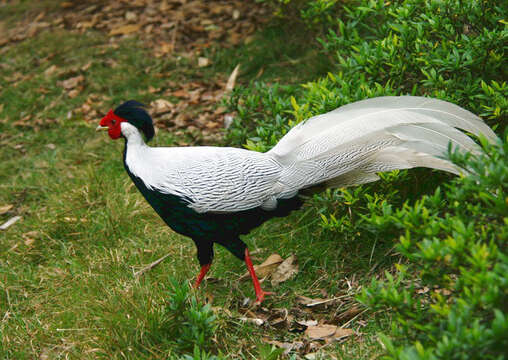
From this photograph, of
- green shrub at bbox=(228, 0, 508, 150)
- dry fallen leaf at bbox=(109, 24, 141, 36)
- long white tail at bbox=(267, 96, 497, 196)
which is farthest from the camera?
dry fallen leaf at bbox=(109, 24, 141, 36)

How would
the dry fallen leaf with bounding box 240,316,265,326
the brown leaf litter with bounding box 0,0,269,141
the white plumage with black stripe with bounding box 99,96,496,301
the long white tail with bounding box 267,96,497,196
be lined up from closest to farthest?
1. the long white tail with bounding box 267,96,497,196
2. the white plumage with black stripe with bounding box 99,96,496,301
3. the dry fallen leaf with bounding box 240,316,265,326
4. the brown leaf litter with bounding box 0,0,269,141

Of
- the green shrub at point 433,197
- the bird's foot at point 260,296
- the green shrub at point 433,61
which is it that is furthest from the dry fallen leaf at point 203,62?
the bird's foot at point 260,296

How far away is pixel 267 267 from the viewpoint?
3.40m

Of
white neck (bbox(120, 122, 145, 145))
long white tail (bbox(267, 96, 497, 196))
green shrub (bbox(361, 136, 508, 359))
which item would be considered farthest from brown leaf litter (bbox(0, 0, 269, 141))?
green shrub (bbox(361, 136, 508, 359))

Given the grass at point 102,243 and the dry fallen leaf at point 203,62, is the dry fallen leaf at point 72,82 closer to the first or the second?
the grass at point 102,243

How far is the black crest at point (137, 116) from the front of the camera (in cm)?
307

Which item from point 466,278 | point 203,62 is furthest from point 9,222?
point 466,278

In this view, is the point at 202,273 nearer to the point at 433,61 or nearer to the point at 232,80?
the point at 433,61

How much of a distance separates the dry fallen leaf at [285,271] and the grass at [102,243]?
0.05 m

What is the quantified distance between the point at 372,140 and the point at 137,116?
4.28 ft

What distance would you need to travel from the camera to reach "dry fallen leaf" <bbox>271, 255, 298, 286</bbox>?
10.8ft

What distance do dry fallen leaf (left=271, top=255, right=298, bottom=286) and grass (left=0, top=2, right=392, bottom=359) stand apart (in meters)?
0.05

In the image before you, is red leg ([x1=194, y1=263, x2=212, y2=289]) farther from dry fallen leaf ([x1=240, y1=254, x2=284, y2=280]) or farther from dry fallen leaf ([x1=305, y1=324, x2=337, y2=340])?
dry fallen leaf ([x1=305, y1=324, x2=337, y2=340])

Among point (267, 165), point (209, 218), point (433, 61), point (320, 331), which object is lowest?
point (320, 331)
